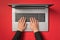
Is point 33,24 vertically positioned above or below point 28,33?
above

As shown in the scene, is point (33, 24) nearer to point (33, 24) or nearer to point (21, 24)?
point (33, 24)

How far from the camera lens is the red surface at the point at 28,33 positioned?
5.18 ft

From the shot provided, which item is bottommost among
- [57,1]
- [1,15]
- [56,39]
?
[56,39]

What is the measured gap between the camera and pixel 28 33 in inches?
62.6

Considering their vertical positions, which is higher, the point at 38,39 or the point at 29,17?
the point at 29,17

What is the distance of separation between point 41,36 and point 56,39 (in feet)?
0.62

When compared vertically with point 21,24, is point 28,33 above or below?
below

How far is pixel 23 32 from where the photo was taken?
5.21ft

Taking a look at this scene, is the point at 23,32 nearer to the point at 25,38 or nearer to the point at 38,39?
the point at 25,38

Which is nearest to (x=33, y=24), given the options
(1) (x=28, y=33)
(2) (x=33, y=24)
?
(2) (x=33, y=24)

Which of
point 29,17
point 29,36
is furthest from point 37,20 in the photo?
point 29,36

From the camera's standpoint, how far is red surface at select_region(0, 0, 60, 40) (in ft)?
5.18

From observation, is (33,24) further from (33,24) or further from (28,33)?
(28,33)

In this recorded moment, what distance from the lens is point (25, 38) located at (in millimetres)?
1595
